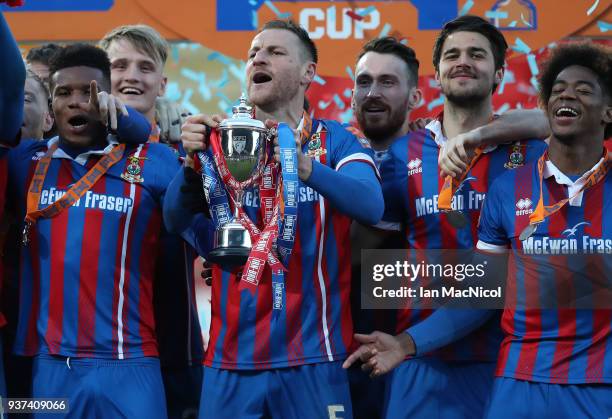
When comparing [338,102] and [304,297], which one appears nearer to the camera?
[304,297]

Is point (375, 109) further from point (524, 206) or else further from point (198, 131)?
point (198, 131)

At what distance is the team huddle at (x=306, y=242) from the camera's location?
3158 mm

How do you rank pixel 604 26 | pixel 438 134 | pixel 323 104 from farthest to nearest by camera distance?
pixel 323 104 → pixel 604 26 → pixel 438 134

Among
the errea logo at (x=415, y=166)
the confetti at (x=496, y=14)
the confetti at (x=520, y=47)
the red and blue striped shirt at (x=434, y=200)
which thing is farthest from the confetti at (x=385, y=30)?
the errea logo at (x=415, y=166)

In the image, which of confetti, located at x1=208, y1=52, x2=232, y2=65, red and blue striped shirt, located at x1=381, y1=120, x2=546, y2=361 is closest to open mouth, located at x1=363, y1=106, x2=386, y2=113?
red and blue striped shirt, located at x1=381, y1=120, x2=546, y2=361

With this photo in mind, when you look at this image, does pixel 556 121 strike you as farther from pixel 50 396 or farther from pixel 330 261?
pixel 50 396

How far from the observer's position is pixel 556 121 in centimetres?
334

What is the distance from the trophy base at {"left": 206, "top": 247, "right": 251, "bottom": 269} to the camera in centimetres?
301

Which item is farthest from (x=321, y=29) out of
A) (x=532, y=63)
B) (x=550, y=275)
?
(x=550, y=275)

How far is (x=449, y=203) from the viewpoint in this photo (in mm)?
3354

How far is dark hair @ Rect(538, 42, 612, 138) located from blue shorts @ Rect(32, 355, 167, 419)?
1785 millimetres

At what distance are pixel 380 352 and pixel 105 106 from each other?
4.14 feet

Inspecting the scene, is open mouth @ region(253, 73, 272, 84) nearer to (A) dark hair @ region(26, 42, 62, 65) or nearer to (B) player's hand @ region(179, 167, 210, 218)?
(B) player's hand @ region(179, 167, 210, 218)

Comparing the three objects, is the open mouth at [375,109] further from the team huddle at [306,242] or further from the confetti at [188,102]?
the confetti at [188,102]
